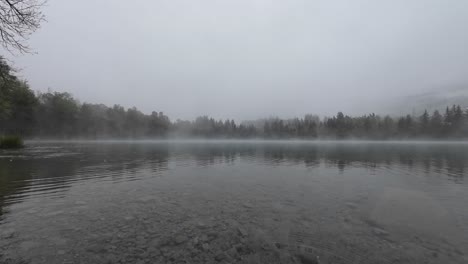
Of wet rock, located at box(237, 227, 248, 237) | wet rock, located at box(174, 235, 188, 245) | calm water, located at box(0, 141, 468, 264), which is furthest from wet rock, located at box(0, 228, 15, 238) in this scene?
wet rock, located at box(237, 227, 248, 237)

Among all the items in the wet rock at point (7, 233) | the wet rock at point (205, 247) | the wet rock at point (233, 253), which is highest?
the wet rock at point (7, 233)

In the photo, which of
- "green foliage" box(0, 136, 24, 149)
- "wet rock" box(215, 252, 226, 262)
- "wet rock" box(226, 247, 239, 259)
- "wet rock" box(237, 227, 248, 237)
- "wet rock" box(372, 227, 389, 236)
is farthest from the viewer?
"green foliage" box(0, 136, 24, 149)

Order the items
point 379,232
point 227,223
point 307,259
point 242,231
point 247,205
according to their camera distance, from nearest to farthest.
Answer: point 307,259
point 242,231
point 379,232
point 227,223
point 247,205

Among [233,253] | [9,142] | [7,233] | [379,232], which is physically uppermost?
[9,142]

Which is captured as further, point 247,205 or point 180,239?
point 247,205

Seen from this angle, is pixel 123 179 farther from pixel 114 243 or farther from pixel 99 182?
pixel 114 243

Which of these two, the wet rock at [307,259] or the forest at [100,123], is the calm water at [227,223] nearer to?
the wet rock at [307,259]

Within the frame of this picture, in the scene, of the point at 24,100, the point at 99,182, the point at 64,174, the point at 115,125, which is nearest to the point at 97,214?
the point at 99,182

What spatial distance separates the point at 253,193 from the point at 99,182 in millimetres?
11111

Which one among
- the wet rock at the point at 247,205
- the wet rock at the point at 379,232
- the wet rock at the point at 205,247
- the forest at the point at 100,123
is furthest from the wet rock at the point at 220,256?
the forest at the point at 100,123

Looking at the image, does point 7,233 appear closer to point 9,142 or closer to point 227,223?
point 227,223

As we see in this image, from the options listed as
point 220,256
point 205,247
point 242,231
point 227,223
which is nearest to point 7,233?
point 205,247

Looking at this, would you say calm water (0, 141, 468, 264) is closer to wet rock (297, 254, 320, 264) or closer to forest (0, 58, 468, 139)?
wet rock (297, 254, 320, 264)

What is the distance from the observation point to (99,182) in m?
16.2
